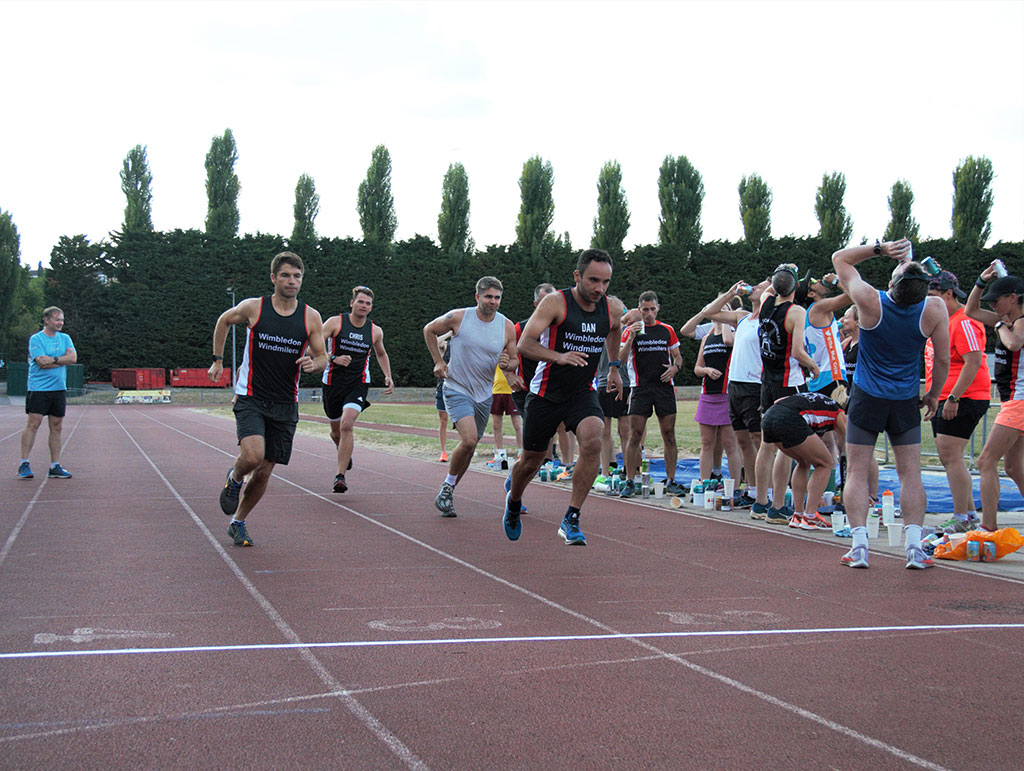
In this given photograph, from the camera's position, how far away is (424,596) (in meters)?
5.17

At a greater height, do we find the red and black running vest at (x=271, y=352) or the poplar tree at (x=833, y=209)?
the poplar tree at (x=833, y=209)

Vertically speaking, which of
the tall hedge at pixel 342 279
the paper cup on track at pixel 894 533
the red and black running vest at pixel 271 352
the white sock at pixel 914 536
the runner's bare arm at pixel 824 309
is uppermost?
the tall hedge at pixel 342 279

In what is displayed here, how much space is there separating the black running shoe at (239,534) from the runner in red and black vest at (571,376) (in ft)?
5.70

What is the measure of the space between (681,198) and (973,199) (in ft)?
47.5

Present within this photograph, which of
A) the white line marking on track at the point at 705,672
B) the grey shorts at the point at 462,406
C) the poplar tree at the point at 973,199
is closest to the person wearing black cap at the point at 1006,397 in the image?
the white line marking on track at the point at 705,672

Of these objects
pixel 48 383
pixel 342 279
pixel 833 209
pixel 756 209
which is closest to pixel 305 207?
pixel 342 279

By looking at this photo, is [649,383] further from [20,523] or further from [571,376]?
[20,523]

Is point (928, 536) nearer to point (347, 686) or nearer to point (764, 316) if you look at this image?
point (764, 316)

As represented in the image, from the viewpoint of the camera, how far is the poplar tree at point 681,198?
5144 cm

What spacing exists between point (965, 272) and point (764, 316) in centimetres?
4542

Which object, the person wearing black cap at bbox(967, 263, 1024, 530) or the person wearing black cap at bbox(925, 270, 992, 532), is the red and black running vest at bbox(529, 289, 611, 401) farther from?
the person wearing black cap at bbox(967, 263, 1024, 530)

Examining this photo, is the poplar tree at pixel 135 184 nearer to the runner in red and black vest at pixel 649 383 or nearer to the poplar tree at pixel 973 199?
the poplar tree at pixel 973 199

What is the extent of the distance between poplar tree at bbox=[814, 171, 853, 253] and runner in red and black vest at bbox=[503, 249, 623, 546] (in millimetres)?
47568

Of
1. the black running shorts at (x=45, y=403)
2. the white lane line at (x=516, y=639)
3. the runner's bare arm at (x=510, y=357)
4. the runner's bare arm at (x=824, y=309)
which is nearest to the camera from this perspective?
the white lane line at (x=516, y=639)
